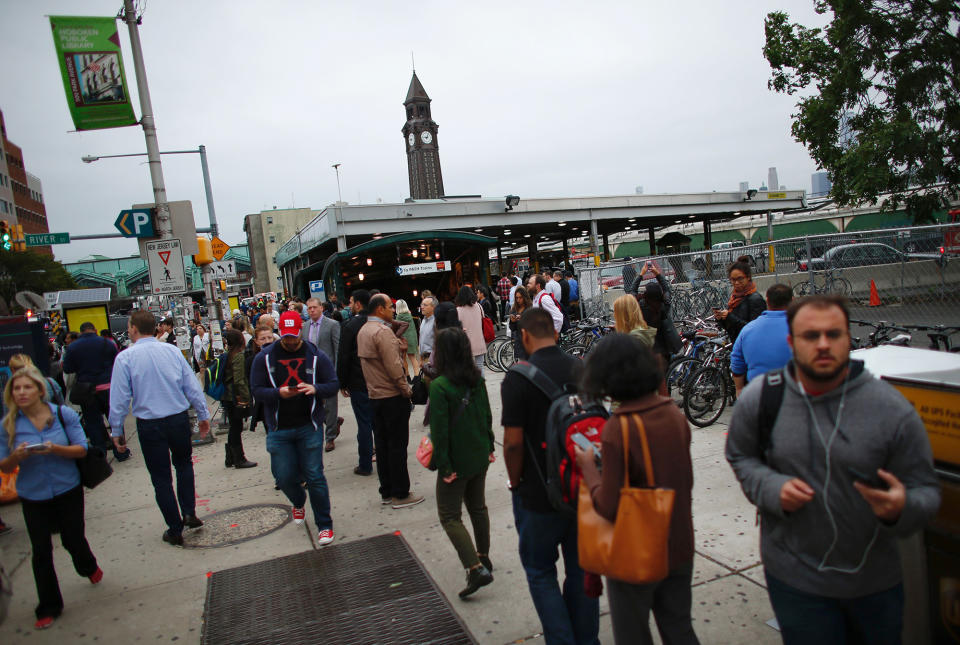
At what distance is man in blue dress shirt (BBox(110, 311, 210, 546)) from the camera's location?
16.4 feet

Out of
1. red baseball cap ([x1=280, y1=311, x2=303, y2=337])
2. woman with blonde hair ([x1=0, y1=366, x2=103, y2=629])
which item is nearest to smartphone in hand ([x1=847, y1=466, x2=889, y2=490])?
red baseball cap ([x1=280, y1=311, x2=303, y2=337])

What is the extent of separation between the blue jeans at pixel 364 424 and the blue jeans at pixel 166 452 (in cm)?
167

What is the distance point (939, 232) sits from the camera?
6367mm

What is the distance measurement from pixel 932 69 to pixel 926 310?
12.3 meters

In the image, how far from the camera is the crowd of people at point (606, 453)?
1.95m

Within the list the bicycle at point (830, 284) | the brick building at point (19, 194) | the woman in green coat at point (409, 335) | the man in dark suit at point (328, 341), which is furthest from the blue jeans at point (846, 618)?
the brick building at point (19, 194)

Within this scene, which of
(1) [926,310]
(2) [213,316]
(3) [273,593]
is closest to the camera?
(3) [273,593]

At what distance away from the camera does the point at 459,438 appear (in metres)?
3.68

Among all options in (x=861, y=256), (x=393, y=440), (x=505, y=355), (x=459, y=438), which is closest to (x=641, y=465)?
(x=459, y=438)

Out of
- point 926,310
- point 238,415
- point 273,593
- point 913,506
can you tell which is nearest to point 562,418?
point 913,506

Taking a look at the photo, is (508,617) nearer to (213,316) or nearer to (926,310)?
(926,310)

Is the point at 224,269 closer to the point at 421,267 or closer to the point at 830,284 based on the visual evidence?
the point at 421,267

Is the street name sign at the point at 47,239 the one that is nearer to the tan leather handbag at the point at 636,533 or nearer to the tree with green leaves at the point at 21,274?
the tan leather handbag at the point at 636,533

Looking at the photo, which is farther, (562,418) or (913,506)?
(562,418)
